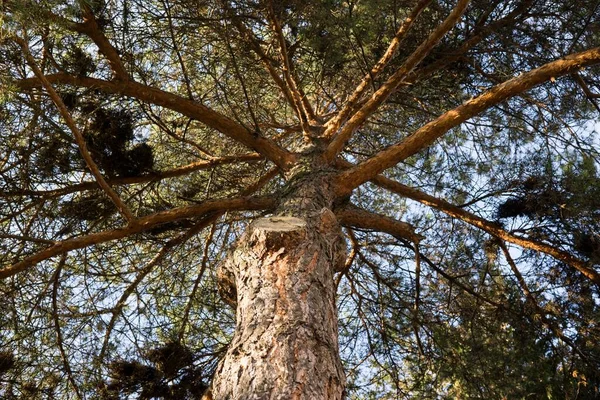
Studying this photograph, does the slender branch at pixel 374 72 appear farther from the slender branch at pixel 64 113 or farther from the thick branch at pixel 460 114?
the slender branch at pixel 64 113

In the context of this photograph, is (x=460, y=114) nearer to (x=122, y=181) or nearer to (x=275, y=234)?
(x=275, y=234)

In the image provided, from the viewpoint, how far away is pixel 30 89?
11.5 ft

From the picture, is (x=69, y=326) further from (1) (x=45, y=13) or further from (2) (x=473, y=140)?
(2) (x=473, y=140)

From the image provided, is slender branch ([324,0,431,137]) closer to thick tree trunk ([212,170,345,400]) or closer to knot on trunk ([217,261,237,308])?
thick tree trunk ([212,170,345,400])

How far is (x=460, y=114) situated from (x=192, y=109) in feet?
5.85

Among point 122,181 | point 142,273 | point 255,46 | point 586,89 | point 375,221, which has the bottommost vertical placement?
point 375,221

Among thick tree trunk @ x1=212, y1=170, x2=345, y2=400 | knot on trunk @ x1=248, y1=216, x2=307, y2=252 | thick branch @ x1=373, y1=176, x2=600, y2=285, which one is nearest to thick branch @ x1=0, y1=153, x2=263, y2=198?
thick branch @ x1=373, y1=176, x2=600, y2=285

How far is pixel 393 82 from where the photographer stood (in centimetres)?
381

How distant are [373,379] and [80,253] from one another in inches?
103

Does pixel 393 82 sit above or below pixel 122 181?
above

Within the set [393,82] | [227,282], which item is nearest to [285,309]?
[227,282]

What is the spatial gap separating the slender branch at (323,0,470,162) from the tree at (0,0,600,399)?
1cm

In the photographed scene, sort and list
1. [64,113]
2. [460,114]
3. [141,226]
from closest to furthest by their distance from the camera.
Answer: [64,113] → [141,226] → [460,114]

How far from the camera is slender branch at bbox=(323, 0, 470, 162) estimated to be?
11.6ft
